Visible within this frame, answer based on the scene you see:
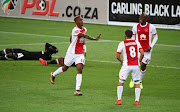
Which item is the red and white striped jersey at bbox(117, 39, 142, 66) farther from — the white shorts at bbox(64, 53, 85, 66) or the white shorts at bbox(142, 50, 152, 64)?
the white shorts at bbox(142, 50, 152, 64)

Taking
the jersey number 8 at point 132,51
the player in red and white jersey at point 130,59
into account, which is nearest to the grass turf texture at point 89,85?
the player in red and white jersey at point 130,59

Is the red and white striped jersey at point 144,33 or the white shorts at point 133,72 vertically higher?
the red and white striped jersey at point 144,33

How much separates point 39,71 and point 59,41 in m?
8.55

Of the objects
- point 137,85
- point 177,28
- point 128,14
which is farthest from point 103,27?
point 137,85

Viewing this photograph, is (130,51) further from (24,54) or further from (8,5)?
(8,5)

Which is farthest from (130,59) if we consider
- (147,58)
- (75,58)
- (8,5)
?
(8,5)

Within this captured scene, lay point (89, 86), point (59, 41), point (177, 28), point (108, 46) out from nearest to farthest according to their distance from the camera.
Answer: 1. point (89, 86)
2. point (108, 46)
3. point (59, 41)
4. point (177, 28)

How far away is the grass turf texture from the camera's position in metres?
11.3

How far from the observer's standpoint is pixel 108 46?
77.2 ft

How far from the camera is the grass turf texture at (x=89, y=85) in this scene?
11.3m

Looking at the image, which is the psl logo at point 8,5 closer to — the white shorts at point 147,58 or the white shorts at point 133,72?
the white shorts at point 147,58

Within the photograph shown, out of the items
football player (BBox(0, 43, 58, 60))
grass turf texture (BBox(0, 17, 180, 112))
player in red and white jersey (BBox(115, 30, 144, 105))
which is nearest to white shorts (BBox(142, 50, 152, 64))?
grass turf texture (BBox(0, 17, 180, 112))

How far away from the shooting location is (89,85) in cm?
1423

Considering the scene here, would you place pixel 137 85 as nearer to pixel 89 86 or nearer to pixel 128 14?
pixel 89 86
